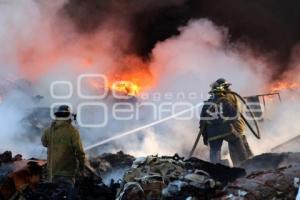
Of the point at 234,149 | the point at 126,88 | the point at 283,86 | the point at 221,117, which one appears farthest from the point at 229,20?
the point at 234,149

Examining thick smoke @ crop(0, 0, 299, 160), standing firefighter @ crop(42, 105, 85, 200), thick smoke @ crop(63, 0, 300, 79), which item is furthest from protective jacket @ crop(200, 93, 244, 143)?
thick smoke @ crop(63, 0, 300, 79)

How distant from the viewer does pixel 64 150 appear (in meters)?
7.70

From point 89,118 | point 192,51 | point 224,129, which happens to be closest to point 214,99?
point 224,129

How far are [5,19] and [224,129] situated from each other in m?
10.2

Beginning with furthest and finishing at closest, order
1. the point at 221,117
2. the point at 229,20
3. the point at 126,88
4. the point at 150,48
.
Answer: the point at 229,20
the point at 150,48
the point at 126,88
the point at 221,117

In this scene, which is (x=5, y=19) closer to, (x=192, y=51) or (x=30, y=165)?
(x=192, y=51)

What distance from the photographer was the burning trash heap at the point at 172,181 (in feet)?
22.1

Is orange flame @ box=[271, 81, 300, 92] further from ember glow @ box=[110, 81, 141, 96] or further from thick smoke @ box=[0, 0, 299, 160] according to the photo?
ember glow @ box=[110, 81, 141, 96]

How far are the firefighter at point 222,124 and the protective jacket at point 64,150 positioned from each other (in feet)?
12.6

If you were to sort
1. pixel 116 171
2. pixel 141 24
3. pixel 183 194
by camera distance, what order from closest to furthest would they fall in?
1. pixel 183 194
2. pixel 116 171
3. pixel 141 24

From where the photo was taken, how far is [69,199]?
755cm

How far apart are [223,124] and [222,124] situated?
0.02 meters

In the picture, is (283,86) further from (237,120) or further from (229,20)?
(237,120)

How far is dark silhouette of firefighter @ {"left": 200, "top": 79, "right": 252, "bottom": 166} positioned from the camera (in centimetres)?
1064
